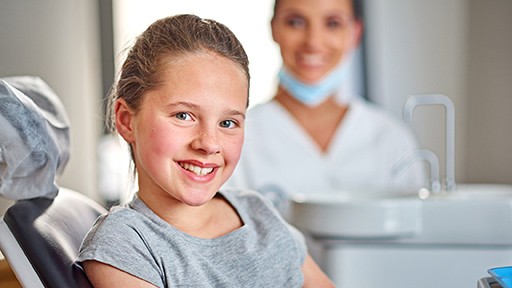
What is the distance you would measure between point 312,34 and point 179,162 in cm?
180

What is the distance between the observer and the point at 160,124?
1.13 m

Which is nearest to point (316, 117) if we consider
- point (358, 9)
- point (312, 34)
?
point (312, 34)

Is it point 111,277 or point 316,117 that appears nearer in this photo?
point 111,277

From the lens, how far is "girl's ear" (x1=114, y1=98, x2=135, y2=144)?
1.19 metres

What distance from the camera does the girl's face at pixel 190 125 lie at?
1134mm

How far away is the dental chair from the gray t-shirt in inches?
1.4

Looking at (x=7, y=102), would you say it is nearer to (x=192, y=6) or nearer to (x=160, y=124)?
(x=160, y=124)

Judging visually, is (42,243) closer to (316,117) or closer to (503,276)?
(503,276)

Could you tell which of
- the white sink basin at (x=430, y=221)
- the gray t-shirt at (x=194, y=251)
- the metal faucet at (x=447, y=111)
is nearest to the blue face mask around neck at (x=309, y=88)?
the metal faucet at (x=447, y=111)

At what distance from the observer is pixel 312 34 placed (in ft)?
9.38

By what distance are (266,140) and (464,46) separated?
0.93 meters

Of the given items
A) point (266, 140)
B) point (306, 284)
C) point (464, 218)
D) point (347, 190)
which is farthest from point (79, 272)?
point (266, 140)

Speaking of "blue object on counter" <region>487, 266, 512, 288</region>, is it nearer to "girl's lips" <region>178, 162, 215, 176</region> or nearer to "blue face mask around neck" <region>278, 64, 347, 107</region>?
"girl's lips" <region>178, 162, 215, 176</region>

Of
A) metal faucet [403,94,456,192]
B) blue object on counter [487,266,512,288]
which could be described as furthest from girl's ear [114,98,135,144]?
metal faucet [403,94,456,192]
